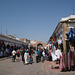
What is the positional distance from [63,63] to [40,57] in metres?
5.80

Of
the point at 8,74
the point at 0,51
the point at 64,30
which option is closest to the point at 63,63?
the point at 64,30

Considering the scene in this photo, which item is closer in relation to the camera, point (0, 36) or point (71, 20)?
point (71, 20)

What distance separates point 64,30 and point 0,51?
12.3 m

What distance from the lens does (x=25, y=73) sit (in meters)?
6.98

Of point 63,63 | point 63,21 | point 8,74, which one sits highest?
point 63,21

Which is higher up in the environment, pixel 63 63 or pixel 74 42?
pixel 74 42

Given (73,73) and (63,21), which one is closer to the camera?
(73,73)

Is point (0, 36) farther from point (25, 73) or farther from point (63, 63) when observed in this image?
point (63, 63)

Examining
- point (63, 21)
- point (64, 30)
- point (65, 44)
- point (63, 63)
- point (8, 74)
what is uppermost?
point (63, 21)

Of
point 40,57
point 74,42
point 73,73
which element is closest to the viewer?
point 73,73

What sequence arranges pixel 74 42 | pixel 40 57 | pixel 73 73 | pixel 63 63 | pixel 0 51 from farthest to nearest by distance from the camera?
1. pixel 0 51
2. pixel 40 57
3. pixel 74 42
4. pixel 63 63
5. pixel 73 73

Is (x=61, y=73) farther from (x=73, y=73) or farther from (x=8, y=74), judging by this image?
(x=8, y=74)

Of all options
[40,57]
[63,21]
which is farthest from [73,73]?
[40,57]

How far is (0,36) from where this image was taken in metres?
17.2
